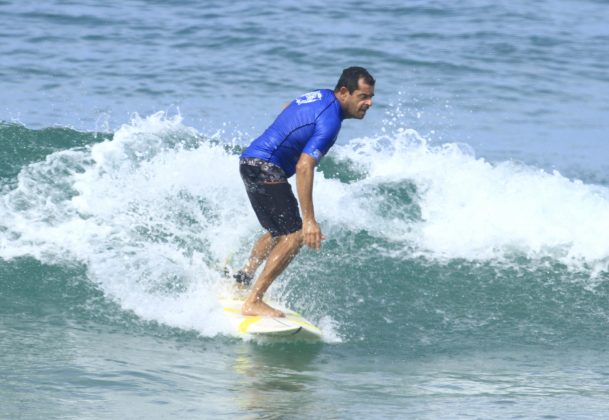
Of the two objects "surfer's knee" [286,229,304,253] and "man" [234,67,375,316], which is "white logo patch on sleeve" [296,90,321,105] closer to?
"man" [234,67,375,316]

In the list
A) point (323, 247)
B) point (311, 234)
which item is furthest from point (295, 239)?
point (323, 247)

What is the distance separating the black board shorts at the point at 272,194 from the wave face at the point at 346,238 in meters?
0.80

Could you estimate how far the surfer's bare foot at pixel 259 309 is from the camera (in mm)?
8102

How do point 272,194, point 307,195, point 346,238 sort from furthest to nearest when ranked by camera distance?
point 346,238 → point 272,194 → point 307,195

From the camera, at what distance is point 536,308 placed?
9.06m

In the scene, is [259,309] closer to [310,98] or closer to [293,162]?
[293,162]


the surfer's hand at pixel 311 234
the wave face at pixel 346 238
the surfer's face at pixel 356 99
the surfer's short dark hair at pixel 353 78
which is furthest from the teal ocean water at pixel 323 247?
the surfer's short dark hair at pixel 353 78

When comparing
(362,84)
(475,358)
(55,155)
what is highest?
(362,84)

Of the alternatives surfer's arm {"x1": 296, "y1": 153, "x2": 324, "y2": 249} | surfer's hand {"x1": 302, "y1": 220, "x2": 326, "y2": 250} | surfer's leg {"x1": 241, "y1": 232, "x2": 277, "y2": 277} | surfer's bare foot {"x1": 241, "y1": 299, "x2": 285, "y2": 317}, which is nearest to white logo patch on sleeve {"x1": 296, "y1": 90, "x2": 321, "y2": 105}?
surfer's arm {"x1": 296, "y1": 153, "x2": 324, "y2": 249}

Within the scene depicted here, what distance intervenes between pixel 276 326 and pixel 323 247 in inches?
84.0

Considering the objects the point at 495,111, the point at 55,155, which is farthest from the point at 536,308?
the point at 495,111

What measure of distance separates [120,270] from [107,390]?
2.43 metres

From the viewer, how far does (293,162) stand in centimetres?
801

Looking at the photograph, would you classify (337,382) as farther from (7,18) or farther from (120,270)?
(7,18)
